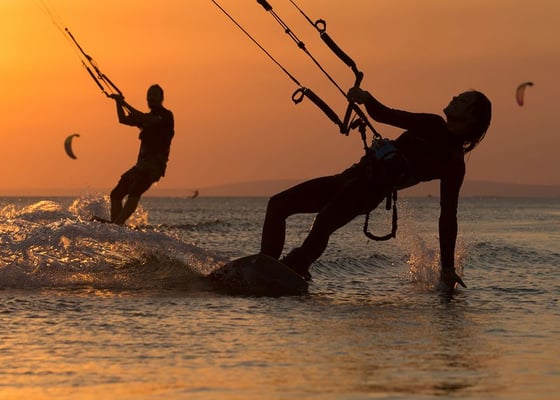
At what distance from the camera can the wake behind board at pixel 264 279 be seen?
11.4m

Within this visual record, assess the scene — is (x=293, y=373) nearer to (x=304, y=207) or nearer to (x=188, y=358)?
(x=188, y=358)

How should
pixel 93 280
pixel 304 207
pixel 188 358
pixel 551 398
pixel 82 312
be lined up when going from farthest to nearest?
pixel 93 280 < pixel 304 207 < pixel 82 312 < pixel 188 358 < pixel 551 398

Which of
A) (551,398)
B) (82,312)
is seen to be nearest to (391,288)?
(82,312)

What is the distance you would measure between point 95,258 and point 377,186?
12.4 feet

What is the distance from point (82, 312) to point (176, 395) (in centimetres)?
349

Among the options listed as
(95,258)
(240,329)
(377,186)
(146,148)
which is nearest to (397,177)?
(377,186)

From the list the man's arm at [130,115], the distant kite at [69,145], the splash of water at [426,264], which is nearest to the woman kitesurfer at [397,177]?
the splash of water at [426,264]

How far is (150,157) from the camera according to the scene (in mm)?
16359

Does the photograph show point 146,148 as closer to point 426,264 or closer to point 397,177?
point 426,264

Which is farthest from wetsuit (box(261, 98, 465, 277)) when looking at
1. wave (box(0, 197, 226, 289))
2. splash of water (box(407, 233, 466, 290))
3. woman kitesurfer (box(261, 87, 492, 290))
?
splash of water (box(407, 233, 466, 290))

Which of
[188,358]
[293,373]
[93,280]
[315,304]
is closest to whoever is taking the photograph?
[293,373]

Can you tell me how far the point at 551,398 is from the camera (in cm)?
640

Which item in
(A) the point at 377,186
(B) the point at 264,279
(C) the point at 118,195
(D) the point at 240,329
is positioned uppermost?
(A) the point at 377,186

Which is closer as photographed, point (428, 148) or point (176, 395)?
point (176, 395)
